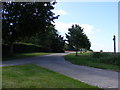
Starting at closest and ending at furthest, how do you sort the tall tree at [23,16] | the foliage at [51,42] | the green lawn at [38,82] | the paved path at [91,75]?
1. the green lawn at [38,82]
2. the paved path at [91,75]
3. the tall tree at [23,16]
4. the foliage at [51,42]

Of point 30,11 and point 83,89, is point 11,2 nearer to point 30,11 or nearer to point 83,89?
point 30,11

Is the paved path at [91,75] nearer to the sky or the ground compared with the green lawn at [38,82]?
nearer to the ground

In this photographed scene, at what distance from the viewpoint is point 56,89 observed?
468 cm

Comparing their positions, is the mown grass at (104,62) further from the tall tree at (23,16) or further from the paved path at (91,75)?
the tall tree at (23,16)

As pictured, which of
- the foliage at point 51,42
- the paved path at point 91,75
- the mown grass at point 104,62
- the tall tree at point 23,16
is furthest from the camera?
the foliage at point 51,42

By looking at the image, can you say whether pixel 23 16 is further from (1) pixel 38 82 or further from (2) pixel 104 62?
(1) pixel 38 82

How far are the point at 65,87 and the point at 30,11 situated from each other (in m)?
16.1

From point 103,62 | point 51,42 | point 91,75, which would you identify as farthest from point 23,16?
point 51,42

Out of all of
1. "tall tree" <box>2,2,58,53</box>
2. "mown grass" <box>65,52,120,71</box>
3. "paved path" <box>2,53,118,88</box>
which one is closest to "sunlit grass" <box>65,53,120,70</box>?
"mown grass" <box>65,52,120,71</box>

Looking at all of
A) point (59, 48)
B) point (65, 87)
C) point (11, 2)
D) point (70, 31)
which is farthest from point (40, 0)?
point (59, 48)

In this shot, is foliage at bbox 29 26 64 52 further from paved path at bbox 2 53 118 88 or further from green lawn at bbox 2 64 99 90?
green lawn at bbox 2 64 99 90

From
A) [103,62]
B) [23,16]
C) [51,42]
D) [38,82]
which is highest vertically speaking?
[23,16]

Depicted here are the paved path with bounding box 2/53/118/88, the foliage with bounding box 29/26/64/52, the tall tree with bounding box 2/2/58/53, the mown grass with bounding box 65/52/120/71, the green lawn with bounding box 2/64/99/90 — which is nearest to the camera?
the green lawn with bounding box 2/64/99/90

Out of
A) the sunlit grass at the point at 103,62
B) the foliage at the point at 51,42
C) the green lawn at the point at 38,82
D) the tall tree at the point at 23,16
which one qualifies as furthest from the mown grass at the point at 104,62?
the foliage at the point at 51,42
